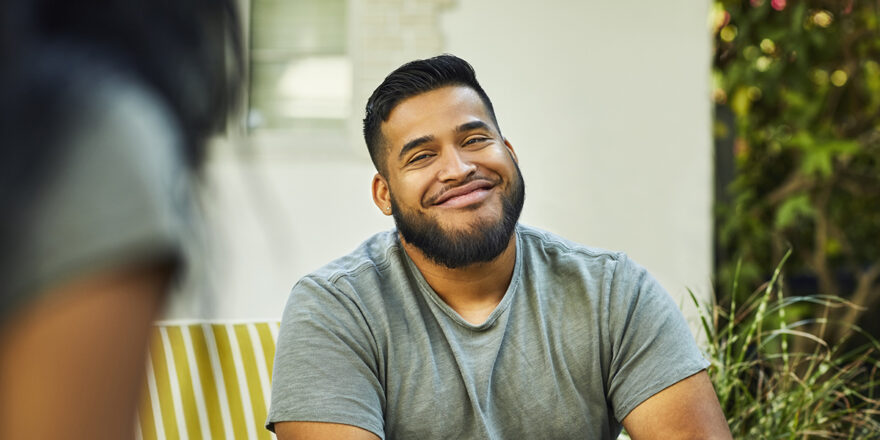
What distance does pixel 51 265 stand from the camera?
1.51ft

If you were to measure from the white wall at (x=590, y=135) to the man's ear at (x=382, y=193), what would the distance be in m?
2.24

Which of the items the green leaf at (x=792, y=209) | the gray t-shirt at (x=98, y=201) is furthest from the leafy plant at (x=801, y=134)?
the gray t-shirt at (x=98, y=201)

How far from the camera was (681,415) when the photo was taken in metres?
1.88

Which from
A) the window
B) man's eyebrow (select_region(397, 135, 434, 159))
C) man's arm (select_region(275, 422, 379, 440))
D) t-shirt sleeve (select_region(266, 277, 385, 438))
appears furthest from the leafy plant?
man's arm (select_region(275, 422, 379, 440))

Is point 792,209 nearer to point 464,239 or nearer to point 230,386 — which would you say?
point 464,239

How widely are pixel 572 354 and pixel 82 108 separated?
1588mm

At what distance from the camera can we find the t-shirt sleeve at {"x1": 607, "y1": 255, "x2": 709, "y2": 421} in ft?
6.27

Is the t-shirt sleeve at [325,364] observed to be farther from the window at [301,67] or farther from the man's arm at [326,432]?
the window at [301,67]

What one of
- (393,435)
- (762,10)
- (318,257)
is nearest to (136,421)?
(393,435)

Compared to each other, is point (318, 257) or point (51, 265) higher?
point (51, 265)

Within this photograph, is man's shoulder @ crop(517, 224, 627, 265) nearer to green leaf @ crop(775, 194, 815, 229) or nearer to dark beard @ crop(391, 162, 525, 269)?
dark beard @ crop(391, 162, 525, 269)

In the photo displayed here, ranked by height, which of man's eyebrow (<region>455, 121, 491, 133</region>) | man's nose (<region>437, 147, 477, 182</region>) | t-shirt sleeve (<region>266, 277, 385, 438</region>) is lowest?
t-shirt sleeve (<region>266, 277, 385, 438</region>)

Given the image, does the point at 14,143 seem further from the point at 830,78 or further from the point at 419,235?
the point at 830,78

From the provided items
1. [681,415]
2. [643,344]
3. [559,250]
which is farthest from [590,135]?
[681,415]
